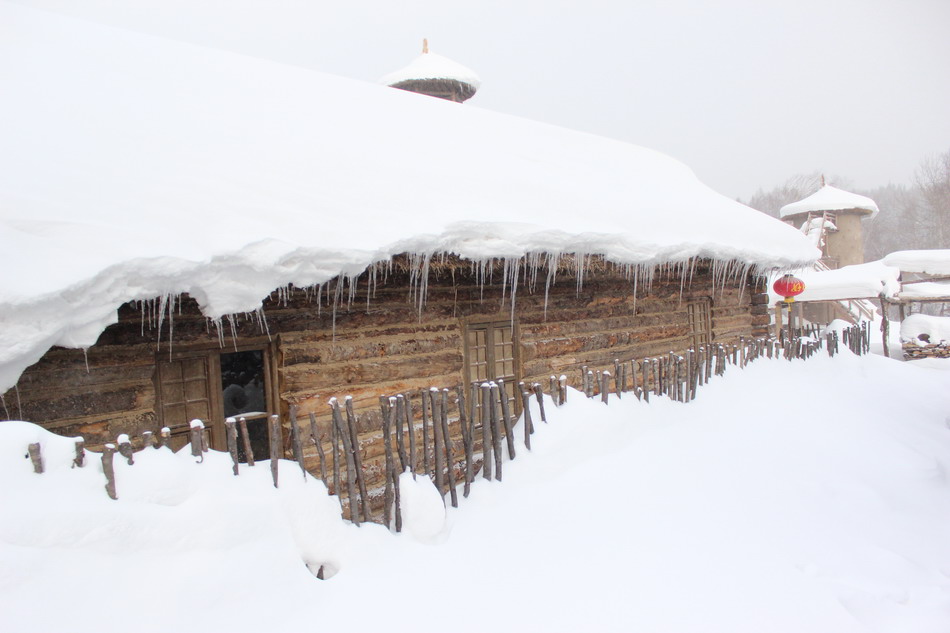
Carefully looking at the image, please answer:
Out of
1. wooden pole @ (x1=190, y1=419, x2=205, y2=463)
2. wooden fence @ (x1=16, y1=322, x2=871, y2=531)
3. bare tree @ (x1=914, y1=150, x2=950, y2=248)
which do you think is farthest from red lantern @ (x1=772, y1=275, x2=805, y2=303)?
bare tree @ (x1=914, y1=150, x2=950, y2=248)

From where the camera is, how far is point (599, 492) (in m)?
4.98

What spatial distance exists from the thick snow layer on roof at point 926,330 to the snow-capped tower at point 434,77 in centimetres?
1547

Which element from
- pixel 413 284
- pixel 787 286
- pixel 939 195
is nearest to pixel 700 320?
pixel 787 286

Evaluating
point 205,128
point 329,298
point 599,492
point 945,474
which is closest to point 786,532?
point 599,492

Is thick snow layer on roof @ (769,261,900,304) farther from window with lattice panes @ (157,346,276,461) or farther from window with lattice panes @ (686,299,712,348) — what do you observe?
window with lattice panes @ (157,346,276,461)

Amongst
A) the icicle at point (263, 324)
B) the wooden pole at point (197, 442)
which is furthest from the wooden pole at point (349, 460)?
the icicle at point (263, 324)

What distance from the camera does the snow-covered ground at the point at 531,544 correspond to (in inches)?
120

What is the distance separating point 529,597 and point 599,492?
138 cm

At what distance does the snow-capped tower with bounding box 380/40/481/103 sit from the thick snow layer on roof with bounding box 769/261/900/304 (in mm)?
14112

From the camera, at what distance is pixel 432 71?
17094 millimetres

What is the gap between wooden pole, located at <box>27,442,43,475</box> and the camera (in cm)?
307

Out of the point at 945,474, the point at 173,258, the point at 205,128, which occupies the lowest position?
the point at 945,474

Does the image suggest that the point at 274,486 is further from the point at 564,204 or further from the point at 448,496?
the point at 564,204

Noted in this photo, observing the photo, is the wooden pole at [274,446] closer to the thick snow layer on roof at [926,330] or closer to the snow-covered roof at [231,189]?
the snow-covered roof at [231,189]
